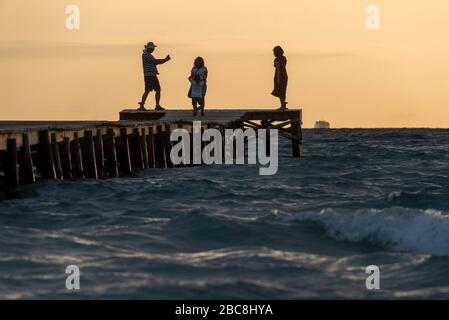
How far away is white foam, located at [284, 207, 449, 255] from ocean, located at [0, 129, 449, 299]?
0.8 inches

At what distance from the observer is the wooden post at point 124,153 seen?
28328mm

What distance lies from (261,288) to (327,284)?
790mm

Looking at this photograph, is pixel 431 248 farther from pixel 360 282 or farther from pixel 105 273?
pixel 105 273

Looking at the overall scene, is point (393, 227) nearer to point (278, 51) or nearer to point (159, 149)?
point (159, 149)

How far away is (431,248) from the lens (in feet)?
55.1

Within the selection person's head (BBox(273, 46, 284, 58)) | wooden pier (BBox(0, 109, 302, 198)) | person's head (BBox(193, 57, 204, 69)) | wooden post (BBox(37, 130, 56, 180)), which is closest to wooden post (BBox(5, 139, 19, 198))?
Answer: wooden pier (BBox(0, 109, 302, 198))

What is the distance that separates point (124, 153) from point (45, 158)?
453 cm

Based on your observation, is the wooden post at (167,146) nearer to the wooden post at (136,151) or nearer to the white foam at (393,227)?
the wooden post at (136,151)

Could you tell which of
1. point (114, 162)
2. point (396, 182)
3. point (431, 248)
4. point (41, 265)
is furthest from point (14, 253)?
point (396, 182)

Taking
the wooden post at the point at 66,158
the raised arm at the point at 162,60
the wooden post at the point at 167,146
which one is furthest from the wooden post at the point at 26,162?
the wooden post at the point at 167,146

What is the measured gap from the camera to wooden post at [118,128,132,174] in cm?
2833

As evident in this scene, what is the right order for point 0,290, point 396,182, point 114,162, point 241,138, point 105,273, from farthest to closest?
point 241,138 → point 396,182 → point 114,162 → point 105,273 → point 0,290

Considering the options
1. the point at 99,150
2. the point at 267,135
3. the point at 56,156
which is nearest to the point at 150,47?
the point at 99,150

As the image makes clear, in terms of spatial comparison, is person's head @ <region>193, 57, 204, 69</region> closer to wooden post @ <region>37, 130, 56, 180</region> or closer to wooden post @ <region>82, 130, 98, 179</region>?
wooden post @ <region>82, 130, 98, 179</region>
